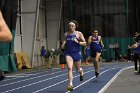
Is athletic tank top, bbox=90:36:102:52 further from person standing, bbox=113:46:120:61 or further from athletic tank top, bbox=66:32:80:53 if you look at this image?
person standing, bbox=113:46:120:61

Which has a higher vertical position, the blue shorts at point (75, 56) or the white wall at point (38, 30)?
the white wall at point (38, 30)

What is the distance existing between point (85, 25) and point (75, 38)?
3635cm

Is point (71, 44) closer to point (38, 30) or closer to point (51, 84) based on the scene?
point (51, 84)

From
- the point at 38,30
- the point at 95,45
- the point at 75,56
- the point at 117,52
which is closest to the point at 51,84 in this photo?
the point at 95,45

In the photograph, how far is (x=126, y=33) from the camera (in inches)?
1863

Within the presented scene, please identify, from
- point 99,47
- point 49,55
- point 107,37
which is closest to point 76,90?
point 99,47

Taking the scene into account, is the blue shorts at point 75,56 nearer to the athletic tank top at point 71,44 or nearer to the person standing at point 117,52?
the athletic tank top at point 71,44

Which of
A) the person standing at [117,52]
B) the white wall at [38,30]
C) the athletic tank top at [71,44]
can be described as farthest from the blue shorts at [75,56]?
the person standing at [117,52]

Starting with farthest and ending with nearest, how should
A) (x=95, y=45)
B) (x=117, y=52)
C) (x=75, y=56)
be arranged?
(x=117, y=52)
(x=95, y=45)
(x=75, y=56)

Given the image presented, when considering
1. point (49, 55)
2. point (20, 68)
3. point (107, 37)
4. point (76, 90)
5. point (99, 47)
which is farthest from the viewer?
point (107, 37)

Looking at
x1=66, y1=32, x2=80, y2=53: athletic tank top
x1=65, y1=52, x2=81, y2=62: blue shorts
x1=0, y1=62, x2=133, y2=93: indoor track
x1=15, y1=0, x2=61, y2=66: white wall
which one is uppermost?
x1=15, y1=0, x2=61, y2=66: white wall

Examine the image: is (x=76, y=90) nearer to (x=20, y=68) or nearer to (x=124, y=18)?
(x=20, y=68)

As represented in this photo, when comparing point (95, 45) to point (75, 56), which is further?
point (95, 45)

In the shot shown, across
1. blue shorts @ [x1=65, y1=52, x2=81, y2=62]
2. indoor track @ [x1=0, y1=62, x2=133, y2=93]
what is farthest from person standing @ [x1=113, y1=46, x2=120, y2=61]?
blue shorts @ [x1=65, y1=52, x2=81, y2=62]
